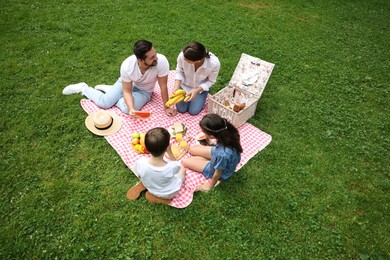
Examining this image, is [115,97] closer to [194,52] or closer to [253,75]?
[194,52]

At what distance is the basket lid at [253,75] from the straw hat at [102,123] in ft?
7.38

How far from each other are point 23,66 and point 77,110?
6.22 feet

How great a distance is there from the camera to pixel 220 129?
11.7ft

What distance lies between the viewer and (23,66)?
594 cm

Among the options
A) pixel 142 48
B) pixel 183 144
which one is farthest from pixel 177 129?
pixel 142 48

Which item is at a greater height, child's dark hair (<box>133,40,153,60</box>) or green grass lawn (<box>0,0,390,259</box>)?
child's dark hair (<box>133,40,153,60</box>)

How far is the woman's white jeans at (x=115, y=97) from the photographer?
5.17 meters

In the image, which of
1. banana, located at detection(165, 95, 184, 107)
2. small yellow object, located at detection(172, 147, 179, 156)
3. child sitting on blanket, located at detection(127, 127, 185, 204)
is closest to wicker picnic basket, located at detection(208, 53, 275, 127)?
banana, located at detection(165, 95, 184, 107)

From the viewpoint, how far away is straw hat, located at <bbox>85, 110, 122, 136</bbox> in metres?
4.70

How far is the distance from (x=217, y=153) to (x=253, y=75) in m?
2.25

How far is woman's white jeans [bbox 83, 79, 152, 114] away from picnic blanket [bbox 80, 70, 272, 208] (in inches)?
3.8

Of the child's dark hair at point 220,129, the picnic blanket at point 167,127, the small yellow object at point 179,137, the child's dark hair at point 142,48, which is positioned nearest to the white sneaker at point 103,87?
the picnic blanket at point 167,127

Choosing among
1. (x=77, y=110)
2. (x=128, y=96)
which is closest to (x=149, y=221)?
(x=128, y=96)

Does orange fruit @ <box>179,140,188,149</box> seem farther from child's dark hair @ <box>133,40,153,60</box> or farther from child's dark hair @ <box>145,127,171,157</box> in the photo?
child's dark hair @ <box>133,40,153,60</box>
